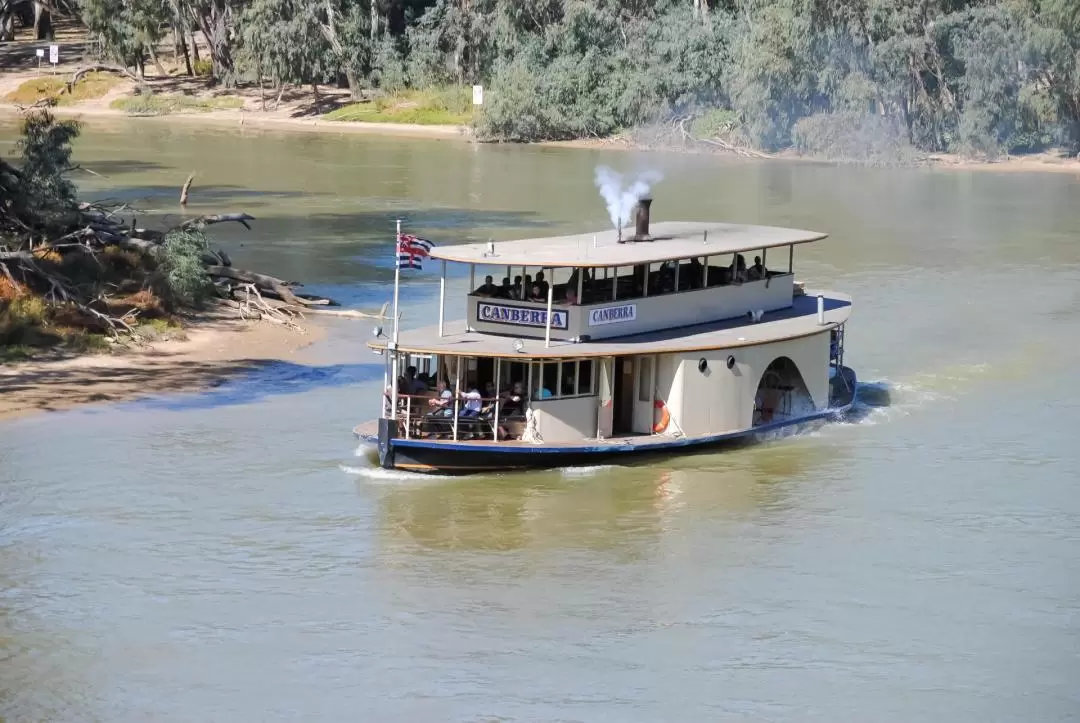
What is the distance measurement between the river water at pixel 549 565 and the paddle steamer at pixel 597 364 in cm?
59

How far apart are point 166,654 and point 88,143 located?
6995 cm

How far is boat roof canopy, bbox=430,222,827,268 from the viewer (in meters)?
26.9

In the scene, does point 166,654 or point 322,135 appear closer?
point 166,654

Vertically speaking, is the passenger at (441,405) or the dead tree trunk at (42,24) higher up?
the dead tree trunk at (42,24)

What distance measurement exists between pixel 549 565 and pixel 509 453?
11.0 feet

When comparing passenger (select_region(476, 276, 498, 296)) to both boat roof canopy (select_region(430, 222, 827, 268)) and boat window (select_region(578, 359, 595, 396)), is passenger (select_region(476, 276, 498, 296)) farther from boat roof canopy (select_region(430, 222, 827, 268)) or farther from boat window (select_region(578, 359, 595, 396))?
boat window (select_region(578, 359, 595, 396))

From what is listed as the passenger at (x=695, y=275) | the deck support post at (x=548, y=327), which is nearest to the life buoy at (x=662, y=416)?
the deck support post at (x=548, y=327)

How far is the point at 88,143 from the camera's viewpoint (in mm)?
86188

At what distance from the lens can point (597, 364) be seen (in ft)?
87.9

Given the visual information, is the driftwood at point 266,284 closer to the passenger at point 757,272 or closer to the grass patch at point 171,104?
the passenger at point 757,272

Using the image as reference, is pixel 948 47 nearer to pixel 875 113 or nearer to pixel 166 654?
pixel 875 113

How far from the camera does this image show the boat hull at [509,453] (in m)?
26.0

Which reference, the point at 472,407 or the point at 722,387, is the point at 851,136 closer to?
the point at 722,387

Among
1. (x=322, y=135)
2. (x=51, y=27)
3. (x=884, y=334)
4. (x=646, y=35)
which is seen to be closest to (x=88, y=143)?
(x=322, y=135)
